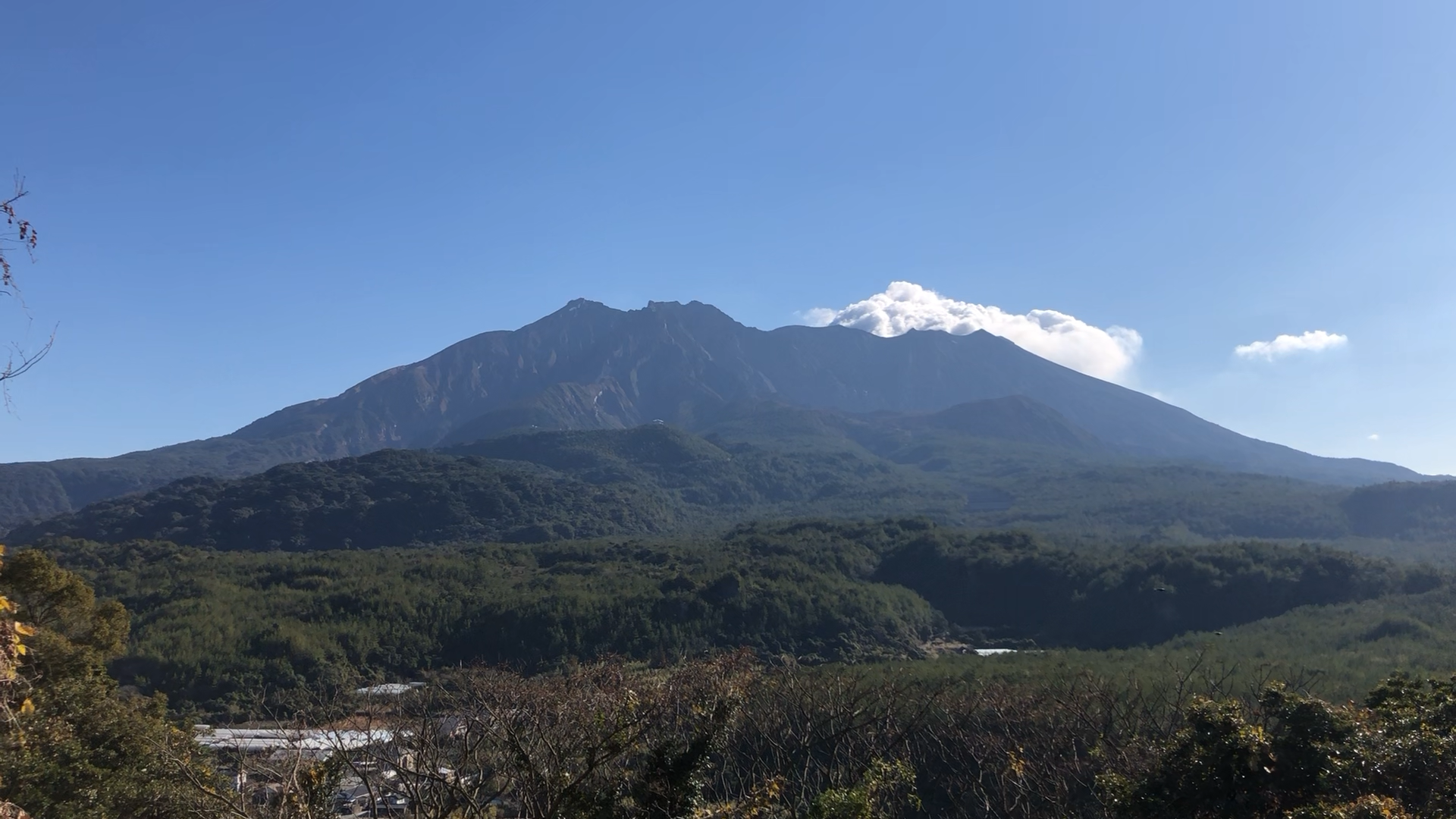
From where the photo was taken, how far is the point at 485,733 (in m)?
11.4

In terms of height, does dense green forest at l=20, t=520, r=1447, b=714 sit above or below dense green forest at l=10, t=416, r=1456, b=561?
below

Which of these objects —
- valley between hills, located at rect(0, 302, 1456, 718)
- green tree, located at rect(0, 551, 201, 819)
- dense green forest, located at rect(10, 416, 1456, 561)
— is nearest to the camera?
green tree, located at rect(0, 551, 201, 819)

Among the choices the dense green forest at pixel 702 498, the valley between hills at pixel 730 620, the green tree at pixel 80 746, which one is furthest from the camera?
the dense green forest at pixel 702 498

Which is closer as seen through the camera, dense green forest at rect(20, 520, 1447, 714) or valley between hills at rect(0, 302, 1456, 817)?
valley between hills at rect(0, 302, 1456, 817)

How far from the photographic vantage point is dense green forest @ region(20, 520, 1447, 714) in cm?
4288

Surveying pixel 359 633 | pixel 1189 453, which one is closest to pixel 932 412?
pixel 1189 453

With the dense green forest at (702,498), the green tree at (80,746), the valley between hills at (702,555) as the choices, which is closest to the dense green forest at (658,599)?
the valley between hills at (702,555)

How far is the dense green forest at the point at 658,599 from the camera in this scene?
42875 mm

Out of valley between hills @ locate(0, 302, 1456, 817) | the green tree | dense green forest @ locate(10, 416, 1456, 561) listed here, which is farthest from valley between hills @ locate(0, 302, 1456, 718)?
the green tree

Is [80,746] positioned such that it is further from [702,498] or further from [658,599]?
[702,498]

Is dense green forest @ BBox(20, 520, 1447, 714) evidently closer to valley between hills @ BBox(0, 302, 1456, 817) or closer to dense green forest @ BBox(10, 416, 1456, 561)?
valley between hills @ BBox(0, 302, 1456, 817)

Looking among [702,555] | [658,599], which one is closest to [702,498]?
[702,555]

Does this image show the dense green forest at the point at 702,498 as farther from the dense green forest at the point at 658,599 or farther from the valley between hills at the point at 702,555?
the dense green forest at the point at 658,599

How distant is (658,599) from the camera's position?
52438 mm
